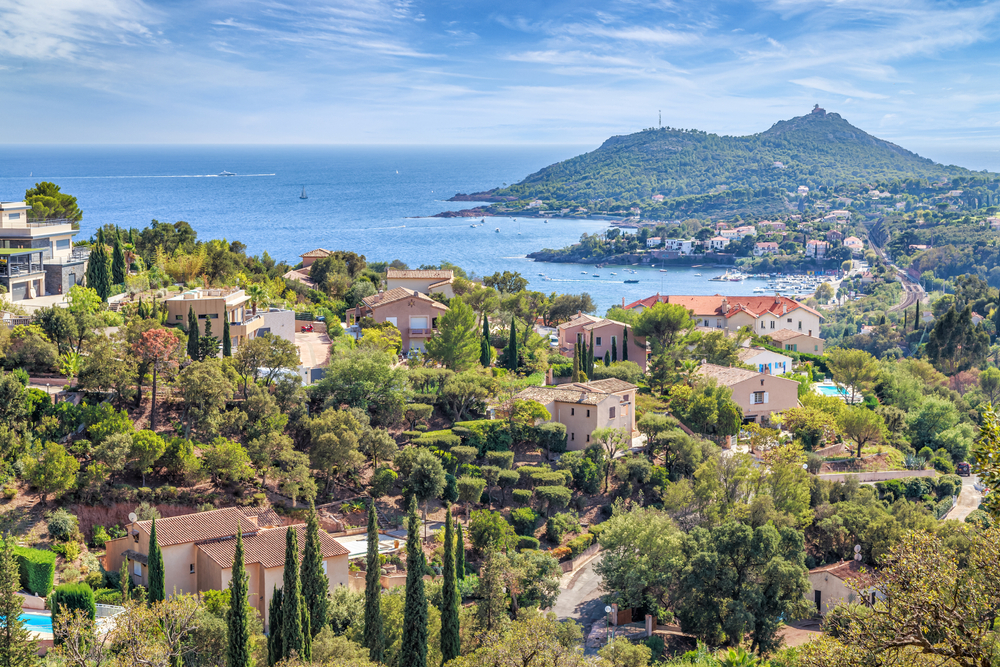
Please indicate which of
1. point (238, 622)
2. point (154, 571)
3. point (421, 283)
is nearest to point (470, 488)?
point (154, 571)

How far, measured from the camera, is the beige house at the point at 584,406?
→ 34375 millimetres

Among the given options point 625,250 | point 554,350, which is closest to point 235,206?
point 625,250

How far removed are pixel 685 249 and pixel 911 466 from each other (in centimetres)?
10987

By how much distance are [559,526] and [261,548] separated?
10.4 m

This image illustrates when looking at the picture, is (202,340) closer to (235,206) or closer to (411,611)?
(411,611)

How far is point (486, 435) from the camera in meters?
32.4

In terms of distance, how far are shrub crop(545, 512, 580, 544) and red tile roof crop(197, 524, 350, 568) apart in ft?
26.6

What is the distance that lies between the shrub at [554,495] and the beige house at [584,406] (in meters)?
4.24

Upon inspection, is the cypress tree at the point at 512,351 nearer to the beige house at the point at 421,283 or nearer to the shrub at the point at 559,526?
the beige house at the point at 421,283

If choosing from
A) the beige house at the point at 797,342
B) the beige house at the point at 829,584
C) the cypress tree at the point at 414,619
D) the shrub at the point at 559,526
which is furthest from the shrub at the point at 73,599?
the beige house at the point at 797,342

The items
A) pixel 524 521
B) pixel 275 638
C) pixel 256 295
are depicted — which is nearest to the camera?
pixel 275 638

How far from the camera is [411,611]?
19.2m

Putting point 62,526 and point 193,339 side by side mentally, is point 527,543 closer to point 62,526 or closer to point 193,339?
point 62,526

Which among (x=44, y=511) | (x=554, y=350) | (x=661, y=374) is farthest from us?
(x=554, y=350)
